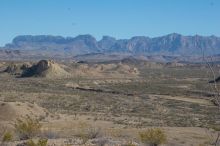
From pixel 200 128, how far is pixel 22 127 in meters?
19.7

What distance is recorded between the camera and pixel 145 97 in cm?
7656

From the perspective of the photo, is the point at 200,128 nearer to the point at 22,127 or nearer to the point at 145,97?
the point at 22,127

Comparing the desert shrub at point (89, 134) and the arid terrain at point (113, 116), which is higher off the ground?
the desert shrub at point (89, 134)

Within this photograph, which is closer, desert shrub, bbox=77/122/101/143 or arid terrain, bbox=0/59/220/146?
desert shrub, bbox=77/122/101/143

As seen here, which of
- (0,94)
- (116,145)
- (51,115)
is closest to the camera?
(116,145)

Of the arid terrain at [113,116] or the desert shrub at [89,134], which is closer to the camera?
the desert shrub at [89,134]

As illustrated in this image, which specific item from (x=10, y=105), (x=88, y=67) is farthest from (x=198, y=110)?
(x=88, y=67)

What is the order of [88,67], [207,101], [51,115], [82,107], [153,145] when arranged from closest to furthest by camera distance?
[153,145], [51,115], [82,107], [207,101], [88,67]

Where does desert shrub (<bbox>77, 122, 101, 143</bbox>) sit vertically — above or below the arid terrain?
above

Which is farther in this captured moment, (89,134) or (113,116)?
(113,116)

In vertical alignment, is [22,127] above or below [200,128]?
above

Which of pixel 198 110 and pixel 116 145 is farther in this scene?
pixel 198 110

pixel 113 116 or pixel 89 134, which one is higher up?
pixel 89 134

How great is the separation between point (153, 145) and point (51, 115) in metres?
23.4
